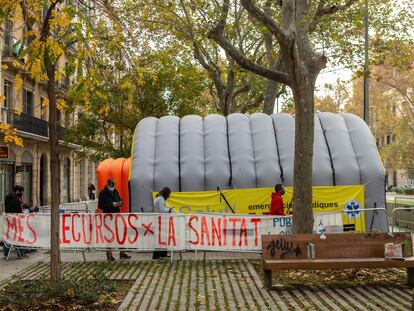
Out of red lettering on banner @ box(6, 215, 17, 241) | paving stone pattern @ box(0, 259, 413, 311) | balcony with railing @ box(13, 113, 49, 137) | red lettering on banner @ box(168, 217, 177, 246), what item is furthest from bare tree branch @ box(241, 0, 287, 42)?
balcony with railing @ box(13, 113, 49, 137)

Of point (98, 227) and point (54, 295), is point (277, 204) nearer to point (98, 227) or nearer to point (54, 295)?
point (98, 227)

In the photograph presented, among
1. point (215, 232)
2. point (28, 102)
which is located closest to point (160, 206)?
point (215, 232)

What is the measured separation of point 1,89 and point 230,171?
710 inches

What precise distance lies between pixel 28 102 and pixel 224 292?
2805 centimetres

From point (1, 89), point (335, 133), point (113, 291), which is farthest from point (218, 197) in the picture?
point (1, 89)

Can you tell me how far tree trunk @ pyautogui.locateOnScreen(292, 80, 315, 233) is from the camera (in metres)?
10.8

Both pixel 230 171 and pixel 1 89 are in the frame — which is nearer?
pixel 230 171

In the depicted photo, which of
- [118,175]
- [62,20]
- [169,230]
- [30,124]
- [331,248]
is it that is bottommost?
[331,248]

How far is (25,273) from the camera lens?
35.8ft

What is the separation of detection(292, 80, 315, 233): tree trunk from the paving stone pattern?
4.83 feet

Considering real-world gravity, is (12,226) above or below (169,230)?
above

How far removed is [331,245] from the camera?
9086mm

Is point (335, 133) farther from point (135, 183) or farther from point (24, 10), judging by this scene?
point (24, 10)

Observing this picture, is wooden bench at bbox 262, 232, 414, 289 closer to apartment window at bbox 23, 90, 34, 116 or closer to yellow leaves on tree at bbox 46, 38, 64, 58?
yellow leaves on tree at bbox 46, 38, 64, 58
